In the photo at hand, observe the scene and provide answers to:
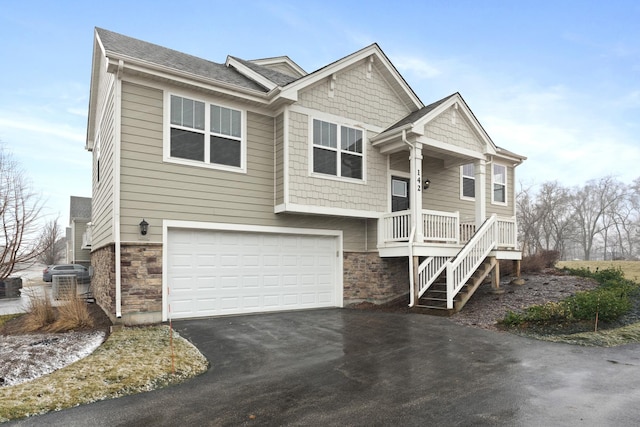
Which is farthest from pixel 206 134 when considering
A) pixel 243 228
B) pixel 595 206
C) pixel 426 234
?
pixel 595 206

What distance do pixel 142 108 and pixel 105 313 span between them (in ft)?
16.3

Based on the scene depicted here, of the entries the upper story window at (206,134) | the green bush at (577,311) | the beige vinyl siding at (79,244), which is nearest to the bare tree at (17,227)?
the upper story window at (206,134)

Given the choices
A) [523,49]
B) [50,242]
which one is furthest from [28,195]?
[523,49]

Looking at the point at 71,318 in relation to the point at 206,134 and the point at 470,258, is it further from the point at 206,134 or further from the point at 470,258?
the point at 470,258

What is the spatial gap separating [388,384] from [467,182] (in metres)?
12.1

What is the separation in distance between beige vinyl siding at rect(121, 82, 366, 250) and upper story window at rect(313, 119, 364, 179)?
49.2 inches

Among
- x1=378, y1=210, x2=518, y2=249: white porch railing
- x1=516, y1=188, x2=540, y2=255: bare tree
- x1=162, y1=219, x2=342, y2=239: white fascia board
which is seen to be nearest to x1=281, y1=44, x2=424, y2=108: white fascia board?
x1=162, y1=219, x2=342, y2=239: white fascia board

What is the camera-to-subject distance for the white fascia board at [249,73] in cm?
1062

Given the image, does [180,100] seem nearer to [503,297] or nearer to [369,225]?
[369,225]

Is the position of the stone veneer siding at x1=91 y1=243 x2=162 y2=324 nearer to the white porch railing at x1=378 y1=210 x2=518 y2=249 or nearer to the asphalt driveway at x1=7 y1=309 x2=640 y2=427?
the asphalt driveway at x1=7 y1=309 x2=640 y2=427

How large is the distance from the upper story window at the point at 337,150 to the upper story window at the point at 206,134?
6.73 ft

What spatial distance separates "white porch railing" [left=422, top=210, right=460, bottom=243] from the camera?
11.5 meters

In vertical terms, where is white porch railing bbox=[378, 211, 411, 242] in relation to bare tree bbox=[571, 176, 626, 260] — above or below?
below

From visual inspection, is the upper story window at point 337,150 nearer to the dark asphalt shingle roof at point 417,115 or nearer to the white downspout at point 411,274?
the dark asphalt shingle roof at point 417,115
